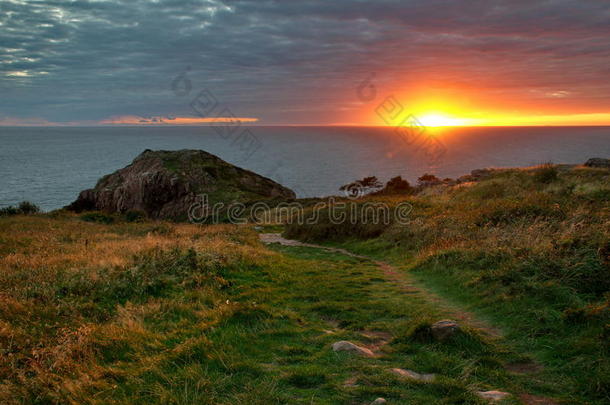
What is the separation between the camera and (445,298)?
10.2m

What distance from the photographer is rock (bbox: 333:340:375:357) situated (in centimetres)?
646

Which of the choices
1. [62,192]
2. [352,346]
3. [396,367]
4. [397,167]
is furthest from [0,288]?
[397,167]

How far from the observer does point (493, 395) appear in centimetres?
518

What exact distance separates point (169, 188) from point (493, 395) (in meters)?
51.7

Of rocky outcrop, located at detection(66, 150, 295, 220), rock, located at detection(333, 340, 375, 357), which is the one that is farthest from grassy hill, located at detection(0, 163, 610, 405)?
rocky outcrop, located at detection(66, 150, 295, 220)

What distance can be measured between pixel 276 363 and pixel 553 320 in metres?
5.18

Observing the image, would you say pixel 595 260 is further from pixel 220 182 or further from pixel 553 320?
pixel 220 182

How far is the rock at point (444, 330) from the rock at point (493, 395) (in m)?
1.62

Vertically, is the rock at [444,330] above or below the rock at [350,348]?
above

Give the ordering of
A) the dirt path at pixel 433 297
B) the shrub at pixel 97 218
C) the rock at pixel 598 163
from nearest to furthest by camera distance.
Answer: the dirt path at pixel 433 297 → the shrub at pixel 97 218 → the rock at pixel 598 163

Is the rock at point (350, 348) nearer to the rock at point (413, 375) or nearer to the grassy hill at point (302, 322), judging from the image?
the grassy hill at point (302, 322)

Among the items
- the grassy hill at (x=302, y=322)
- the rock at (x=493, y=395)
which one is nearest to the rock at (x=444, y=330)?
the grassy hill at (x=302, y=322)

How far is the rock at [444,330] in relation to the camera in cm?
689

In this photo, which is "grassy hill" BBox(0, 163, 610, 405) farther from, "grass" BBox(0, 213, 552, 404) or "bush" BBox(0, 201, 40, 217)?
"bush" BBox(0, 201, 40, 217)
